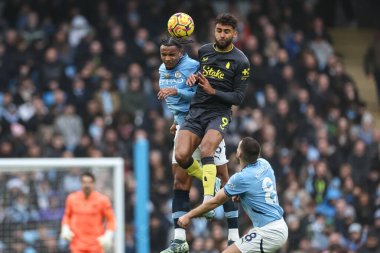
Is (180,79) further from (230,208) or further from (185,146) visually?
(230,208)

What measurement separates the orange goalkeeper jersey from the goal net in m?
0.89

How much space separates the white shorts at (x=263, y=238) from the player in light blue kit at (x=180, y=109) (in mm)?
314

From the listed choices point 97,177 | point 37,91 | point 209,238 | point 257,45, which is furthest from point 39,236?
point 257,45

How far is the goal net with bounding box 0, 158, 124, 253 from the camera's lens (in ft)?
57.7

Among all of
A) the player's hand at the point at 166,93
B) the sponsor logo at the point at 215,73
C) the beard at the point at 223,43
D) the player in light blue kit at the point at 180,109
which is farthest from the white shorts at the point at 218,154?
the beard at the point at 223,43

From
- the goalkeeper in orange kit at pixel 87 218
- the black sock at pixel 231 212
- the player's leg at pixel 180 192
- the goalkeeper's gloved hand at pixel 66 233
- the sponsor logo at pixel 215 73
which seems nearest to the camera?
the sponsor logo at pixel 215 73

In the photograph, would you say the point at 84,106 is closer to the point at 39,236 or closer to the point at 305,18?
the point at 39,236

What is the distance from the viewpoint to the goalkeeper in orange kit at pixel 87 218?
16.4 m

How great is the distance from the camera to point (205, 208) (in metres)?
12.1

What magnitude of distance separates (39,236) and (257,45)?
7964mm

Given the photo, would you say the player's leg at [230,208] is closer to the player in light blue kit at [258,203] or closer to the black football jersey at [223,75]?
the player in light blue kit at [258,203]

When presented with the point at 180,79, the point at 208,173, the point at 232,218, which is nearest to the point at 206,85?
the point at 180,79

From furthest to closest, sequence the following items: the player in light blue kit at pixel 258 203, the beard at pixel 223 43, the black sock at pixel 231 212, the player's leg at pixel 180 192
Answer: the black sock at pixel 231 212 → the player's leg at pixel 180 192 → the player in light blue kit at pixel 258 203 → the beard at pixel 223 43

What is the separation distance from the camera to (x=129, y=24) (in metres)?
23.5
